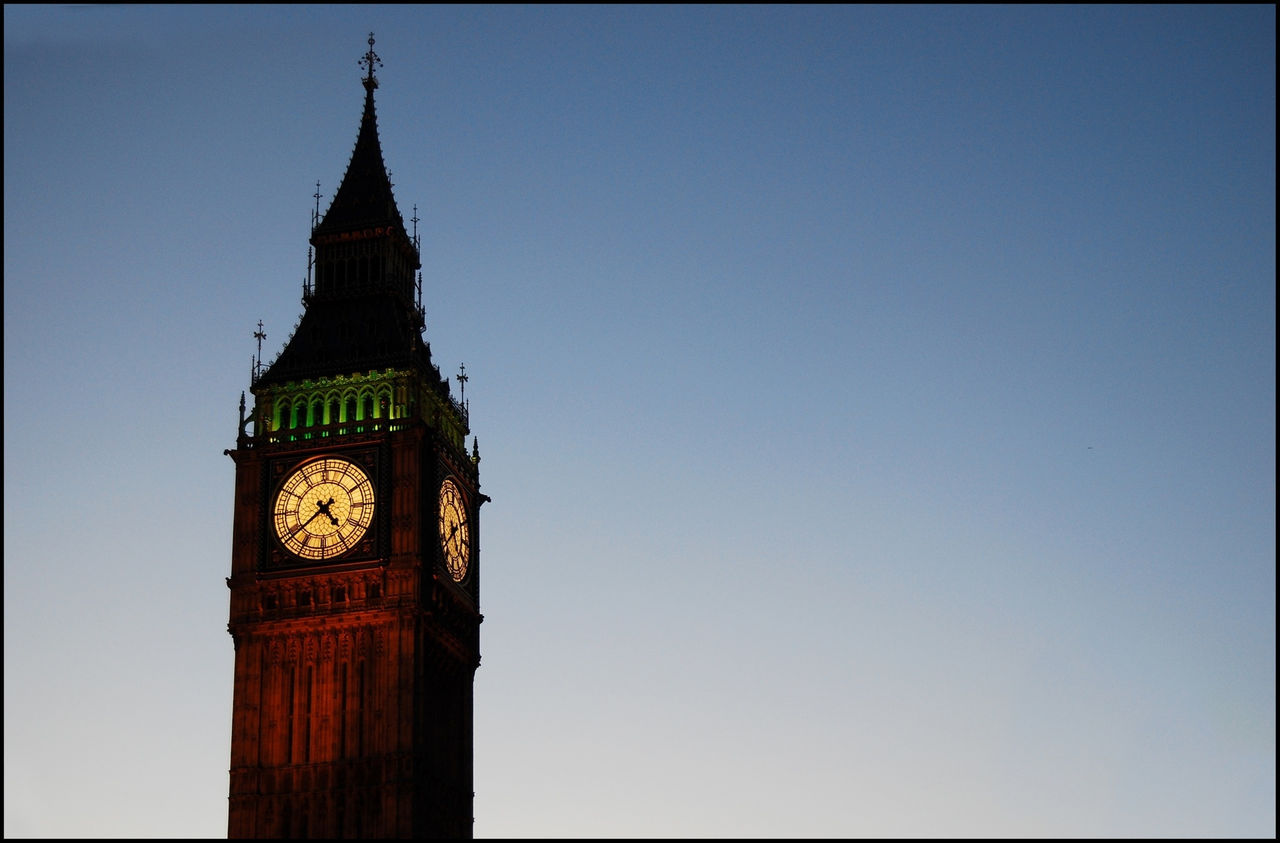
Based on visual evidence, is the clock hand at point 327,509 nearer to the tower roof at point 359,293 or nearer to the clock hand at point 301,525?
the clock hand at point 301,525

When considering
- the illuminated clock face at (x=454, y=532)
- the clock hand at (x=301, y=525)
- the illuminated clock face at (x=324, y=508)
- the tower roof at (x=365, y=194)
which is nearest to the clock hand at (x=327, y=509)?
the illuminated clock face at (x=324, y=508)

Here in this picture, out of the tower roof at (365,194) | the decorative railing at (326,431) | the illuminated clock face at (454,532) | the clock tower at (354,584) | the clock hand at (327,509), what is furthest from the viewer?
the tower roof at (365,194)

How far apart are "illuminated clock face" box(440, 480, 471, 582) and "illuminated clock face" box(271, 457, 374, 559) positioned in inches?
172

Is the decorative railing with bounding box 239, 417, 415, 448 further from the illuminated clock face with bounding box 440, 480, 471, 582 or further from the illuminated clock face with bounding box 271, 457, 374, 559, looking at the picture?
the illuminated clock face with bounding box 440, 480, 471, 582

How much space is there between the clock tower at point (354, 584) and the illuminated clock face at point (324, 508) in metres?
0.07

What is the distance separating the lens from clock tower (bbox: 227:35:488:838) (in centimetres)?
10119

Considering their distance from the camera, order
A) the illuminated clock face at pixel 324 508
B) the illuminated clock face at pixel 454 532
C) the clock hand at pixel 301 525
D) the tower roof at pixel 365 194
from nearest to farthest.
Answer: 1. the illuminated clock face at pixel 324 508
2. the clock hand at pixel 301 525
3. the illuminated clock face at pixel 454 532
4. the tower roof at pixel 365 194

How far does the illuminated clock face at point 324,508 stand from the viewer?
105312 mm

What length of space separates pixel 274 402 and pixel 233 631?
1181 cm

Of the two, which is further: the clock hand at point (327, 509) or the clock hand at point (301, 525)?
the clock hand at point (301, 525)

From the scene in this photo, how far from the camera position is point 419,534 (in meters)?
105

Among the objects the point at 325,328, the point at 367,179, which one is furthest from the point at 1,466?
the point at 367,179

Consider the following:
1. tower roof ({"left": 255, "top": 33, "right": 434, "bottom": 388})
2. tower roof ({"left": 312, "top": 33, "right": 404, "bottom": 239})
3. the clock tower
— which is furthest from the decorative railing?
tower roof ({"left": 312, "top": 33, "right": 404, "bottom": 239})

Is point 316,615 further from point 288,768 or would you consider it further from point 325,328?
point 325,328
